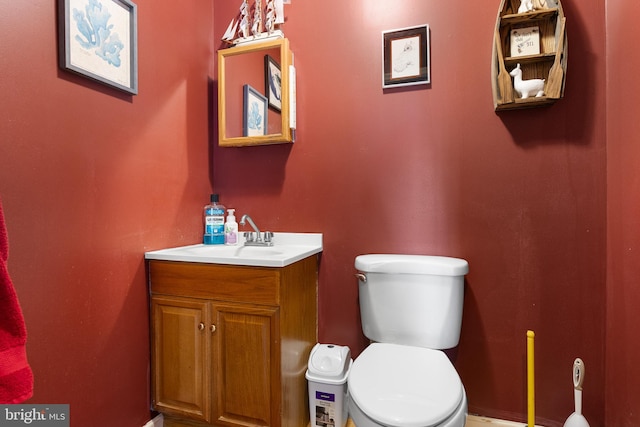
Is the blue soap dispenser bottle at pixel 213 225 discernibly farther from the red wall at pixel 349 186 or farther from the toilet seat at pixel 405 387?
the toilet seat at pixel 405 387

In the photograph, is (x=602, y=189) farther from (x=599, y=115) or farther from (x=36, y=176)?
(x=36, y=176)

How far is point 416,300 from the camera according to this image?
4.36 ft

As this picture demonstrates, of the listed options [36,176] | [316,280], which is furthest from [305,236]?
[36,176]

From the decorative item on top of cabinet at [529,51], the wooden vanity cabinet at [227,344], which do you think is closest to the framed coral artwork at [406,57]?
the decorative item on top of cabinet at [529,51]

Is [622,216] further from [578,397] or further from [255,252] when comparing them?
[255,252]

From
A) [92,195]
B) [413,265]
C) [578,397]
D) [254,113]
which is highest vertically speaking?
[254,113]

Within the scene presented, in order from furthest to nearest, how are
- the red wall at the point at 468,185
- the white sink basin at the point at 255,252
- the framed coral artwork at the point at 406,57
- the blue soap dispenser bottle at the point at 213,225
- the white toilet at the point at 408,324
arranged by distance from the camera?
the blue soap dispenser bottle at the point at 213,225 → the framed coral artwork at the point at 406,57 → the red wall at the point at 468,185 → the white sink basin at the point at 255,252 → the white toilet at the point at 408,324

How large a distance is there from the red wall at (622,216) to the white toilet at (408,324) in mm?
516

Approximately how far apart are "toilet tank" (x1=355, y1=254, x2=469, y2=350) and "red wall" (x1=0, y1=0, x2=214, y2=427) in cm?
95

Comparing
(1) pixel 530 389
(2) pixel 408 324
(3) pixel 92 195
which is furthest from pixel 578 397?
(3) pixel 92 195

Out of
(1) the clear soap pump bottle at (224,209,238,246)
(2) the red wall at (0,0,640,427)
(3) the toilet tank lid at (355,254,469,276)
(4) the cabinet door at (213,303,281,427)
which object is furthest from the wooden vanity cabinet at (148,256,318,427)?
(1) the clear soap pump bottle at (224,209,238,246)

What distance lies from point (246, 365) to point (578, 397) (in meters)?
1.26

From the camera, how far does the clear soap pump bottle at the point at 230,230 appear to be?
1.73 metres

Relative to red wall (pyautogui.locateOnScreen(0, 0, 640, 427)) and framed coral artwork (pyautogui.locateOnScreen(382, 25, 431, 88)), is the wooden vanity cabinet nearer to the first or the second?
red wall (pyautogui.locateOnScreen(0, 0, 640, 427))
